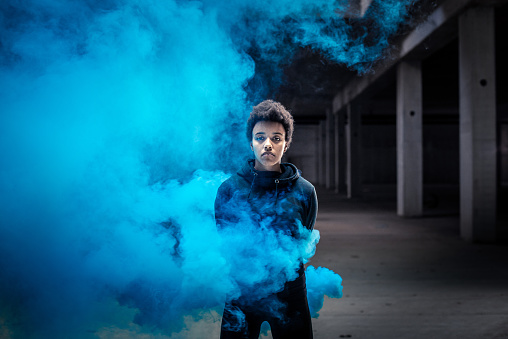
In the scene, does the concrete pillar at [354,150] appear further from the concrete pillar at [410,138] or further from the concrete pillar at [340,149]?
the concrete pillar at [410,138]

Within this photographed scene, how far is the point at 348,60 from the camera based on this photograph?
8.57 feet

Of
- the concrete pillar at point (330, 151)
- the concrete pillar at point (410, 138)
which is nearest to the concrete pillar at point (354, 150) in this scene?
the concrete pillar at point (330, 151)

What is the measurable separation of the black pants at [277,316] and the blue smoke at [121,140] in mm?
449

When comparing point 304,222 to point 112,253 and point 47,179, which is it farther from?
point 47,179

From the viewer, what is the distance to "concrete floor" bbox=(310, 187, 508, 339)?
389cm

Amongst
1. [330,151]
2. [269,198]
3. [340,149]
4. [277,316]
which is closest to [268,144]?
[269,198]

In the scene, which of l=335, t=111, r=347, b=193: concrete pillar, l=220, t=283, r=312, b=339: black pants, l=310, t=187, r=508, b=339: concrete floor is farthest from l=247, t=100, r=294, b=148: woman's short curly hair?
l=335, t=111, r=347, b=193: concrete pillar

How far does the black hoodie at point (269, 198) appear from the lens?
1934 mm

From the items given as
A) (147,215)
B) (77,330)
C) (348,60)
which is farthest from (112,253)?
(348,60)

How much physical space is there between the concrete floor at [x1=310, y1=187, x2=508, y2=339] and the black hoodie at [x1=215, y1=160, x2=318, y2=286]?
2.23m

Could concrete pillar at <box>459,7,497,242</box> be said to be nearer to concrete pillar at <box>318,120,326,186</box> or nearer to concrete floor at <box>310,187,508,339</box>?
concrete floor at <box>310,187,508,339</box>

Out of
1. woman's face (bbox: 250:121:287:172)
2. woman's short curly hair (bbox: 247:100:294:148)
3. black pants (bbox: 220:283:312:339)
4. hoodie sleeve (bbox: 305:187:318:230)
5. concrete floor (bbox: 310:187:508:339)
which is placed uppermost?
woman's short curly hair (bbox: 247:100:294:148)

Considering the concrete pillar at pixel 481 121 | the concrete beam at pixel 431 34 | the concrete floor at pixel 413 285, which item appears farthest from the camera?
the concrete beam at pixel 431 34

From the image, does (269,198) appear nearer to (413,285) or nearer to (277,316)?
(277,316)
